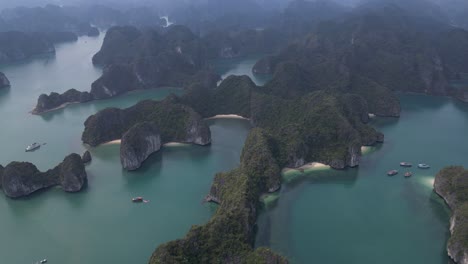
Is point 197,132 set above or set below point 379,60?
below

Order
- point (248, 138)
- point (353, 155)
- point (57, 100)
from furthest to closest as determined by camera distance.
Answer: point (57, 100), point (248, 138), point (353, 155)

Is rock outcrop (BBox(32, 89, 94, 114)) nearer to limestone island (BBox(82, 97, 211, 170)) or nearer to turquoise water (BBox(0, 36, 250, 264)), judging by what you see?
turquoise water (BBox(0, 36, 250, 264))

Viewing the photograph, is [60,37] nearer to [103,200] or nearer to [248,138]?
[248,138]

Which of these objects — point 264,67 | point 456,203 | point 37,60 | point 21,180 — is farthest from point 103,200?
point 37,60

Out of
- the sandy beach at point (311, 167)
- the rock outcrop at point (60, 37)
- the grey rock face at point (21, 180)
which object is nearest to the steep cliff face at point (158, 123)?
the grey rock face at point (21, 180)

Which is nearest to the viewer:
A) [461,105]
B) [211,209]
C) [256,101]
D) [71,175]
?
[211,209]

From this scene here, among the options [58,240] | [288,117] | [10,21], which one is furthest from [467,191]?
[10,21]

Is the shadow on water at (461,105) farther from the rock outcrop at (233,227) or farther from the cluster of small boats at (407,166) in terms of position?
the rock outcrop at (233,227)
